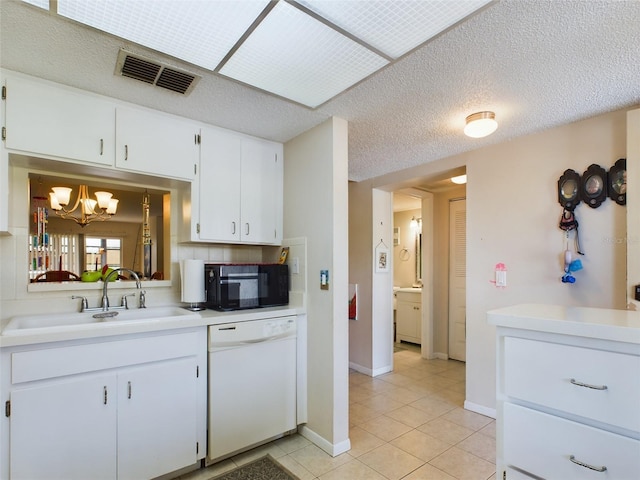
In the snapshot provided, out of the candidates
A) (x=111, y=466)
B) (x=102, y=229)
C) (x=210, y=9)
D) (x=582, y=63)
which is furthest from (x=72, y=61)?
(x=582, y=63)

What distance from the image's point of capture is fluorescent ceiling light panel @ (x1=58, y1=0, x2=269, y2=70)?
1301 millimetres

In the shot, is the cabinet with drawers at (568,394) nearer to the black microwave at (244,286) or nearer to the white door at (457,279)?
the black microwave at (244,286)

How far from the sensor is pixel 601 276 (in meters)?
2.29

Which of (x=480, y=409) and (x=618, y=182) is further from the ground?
(x=618, y=182)

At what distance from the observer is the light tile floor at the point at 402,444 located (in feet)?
6.87

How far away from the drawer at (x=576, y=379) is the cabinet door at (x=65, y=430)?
1896 mm

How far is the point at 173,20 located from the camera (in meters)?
1.39

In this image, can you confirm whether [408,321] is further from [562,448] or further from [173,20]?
[173,20]

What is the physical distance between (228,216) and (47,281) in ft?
3.92

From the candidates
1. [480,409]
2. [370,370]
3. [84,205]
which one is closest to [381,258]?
[370,370]

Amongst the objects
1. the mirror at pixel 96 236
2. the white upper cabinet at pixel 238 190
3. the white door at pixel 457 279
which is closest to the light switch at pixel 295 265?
the white upper cabinet at pixel 238 190

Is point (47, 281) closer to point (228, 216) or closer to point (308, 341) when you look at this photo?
point (228, 216)

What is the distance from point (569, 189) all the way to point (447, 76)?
1.37 m

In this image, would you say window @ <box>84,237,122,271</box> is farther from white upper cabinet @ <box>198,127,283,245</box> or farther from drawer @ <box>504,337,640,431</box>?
drawer @ <box>504,337,640,431</box>
